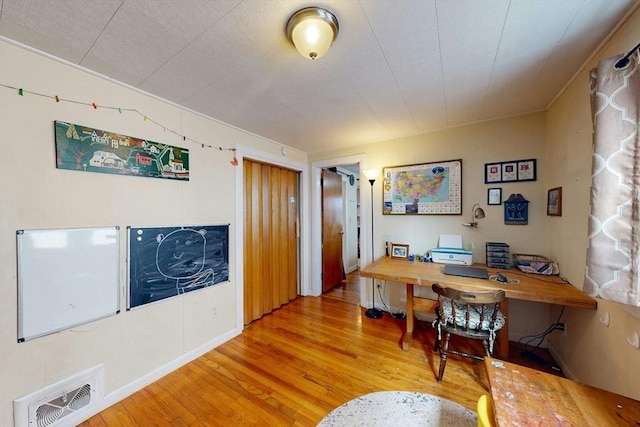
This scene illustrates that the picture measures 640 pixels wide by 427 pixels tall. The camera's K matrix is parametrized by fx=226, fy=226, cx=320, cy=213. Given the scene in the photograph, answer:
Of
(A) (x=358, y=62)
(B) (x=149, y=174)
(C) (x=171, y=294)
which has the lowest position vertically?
(C) (x=171, y=294)

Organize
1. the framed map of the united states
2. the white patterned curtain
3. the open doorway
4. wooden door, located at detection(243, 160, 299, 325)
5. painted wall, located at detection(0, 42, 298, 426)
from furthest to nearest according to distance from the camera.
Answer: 1. the open doorway
2. wooden door, located at detection(243, 160, 299, 325)
3. the framed map of the united states
4. painted wall, located at detection(0, 42, 298, 426)
5. the white patterned curtain

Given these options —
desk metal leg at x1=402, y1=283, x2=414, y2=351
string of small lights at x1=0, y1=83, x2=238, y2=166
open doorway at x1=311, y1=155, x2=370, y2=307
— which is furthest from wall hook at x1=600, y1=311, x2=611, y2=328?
string of small lights at x1=0, y1=83, x2=238, y2=166

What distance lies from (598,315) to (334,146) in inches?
121

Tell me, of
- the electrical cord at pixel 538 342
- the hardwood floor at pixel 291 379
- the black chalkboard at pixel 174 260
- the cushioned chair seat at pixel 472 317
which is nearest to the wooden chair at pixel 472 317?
the cushioned chair seat at pixel 472 317

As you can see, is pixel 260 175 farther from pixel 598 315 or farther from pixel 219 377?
pixel 598 315

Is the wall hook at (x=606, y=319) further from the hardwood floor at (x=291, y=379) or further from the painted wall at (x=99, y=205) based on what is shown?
the painted wall at (x=99, y=205)

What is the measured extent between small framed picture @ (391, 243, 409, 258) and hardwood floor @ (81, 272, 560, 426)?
87 cm

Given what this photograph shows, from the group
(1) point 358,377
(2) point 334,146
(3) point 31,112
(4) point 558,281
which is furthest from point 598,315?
(3) point 31,112

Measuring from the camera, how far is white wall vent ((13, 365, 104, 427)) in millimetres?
1338

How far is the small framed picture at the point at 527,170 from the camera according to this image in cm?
232

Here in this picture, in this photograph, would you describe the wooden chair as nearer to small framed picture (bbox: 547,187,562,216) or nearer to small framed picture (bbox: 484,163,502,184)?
small framed picture (bbox: 547,187,562,216)

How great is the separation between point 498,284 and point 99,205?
3161mm

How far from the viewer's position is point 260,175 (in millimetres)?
3105

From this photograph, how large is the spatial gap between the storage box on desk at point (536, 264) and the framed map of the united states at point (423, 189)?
0.72 metres
